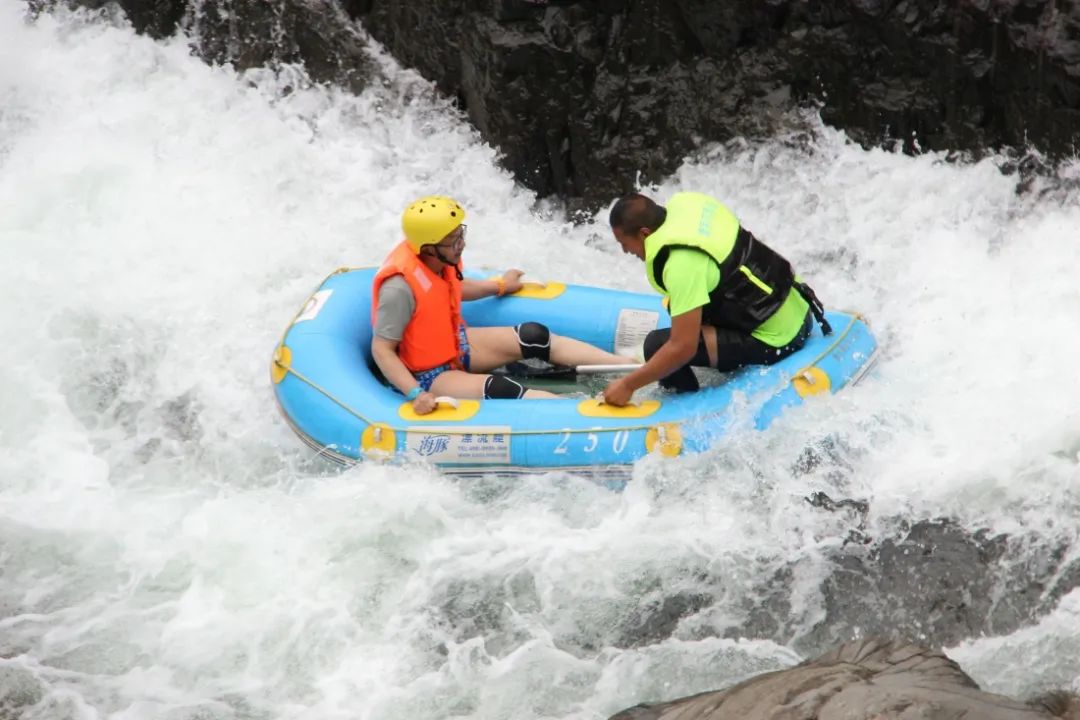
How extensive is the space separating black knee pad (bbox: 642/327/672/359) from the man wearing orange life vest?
0.27 meters

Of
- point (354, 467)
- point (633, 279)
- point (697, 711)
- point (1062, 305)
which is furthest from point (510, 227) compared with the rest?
point (697, 711)

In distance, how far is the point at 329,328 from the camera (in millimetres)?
6191

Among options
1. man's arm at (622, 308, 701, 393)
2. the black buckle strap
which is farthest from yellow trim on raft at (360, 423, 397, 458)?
the black buckle strap

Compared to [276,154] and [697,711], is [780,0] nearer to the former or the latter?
[276,154]

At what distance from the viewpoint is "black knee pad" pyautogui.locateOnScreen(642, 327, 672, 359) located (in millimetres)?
5789

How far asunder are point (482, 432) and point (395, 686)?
1.23m

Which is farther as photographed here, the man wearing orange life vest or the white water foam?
the man wearing orange life vest

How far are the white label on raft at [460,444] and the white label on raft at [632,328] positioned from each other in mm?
970

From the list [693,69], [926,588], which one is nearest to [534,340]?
[926,588]

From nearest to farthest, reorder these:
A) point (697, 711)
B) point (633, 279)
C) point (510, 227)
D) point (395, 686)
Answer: point (697, 711) → point (395, 686) → point (633, 279) → point (510, 227)

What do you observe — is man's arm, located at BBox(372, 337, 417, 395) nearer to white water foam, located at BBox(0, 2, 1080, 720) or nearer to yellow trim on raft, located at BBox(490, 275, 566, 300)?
white water foam, located at BBox(0, 2, 1080, 720)

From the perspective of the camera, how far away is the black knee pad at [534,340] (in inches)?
244

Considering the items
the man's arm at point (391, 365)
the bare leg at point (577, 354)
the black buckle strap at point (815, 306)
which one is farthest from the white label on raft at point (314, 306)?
the black buckle strap at point (815, 306)

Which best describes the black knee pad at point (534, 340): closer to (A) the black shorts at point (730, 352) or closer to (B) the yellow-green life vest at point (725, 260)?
(A) the black shorts at point (730, 352)
